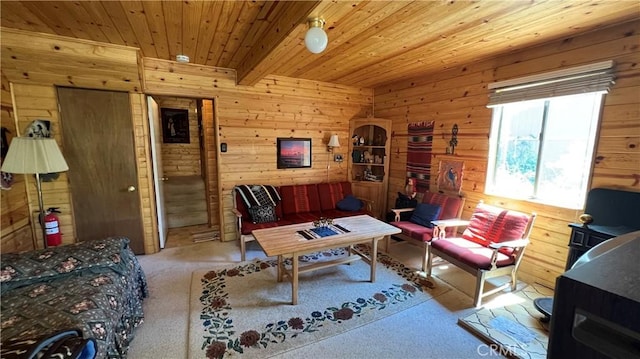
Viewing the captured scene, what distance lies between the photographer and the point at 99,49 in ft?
8.48

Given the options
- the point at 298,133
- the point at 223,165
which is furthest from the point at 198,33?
the point at 298,133

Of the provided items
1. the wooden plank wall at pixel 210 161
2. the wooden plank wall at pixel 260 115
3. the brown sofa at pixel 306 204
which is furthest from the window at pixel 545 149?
the wooden plank wall at pixel 210 161

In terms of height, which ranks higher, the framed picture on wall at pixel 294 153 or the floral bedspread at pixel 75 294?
the framed picture on wall at pixel 294 153

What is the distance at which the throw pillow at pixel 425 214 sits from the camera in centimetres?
333

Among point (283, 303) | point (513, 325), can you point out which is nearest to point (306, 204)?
point (283, 303)

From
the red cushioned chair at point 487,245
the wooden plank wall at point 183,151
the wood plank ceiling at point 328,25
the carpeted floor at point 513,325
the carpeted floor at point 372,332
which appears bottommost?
the carpeted floor at point 372,332

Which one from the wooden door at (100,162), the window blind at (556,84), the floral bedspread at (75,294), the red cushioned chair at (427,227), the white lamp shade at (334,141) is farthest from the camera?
the white lamp shade at (334,141)

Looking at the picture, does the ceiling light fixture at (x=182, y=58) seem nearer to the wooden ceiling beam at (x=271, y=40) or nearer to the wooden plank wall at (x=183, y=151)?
the wooden ceiling beam at (x=271, y=40)

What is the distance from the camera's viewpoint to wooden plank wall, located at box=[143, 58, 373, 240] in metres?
3.35

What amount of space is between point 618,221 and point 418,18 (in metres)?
2.29

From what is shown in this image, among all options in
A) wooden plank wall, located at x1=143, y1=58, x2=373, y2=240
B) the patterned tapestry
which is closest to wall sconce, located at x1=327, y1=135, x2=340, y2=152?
wooden plank wall, located at x1=143, y1=58, x2=373, y2=240

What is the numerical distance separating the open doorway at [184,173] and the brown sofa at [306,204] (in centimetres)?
86

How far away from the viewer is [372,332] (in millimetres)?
2006

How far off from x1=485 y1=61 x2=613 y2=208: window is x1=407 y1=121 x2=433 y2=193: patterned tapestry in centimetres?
85
